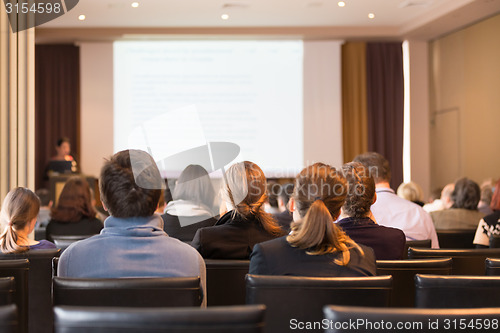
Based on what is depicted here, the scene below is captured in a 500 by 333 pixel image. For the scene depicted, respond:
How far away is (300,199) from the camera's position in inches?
76.7

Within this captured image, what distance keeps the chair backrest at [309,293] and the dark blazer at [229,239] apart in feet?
2.68

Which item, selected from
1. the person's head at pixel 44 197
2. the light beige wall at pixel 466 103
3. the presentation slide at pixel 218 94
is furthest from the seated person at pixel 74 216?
the light beige wall at pixel 466 103

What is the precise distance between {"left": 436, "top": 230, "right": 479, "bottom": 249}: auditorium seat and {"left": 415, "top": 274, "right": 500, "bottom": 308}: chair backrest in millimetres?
2098

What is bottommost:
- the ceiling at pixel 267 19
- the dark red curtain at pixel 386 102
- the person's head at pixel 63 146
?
the person's head at pixel 63 146

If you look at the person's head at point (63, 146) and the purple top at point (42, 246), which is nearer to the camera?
the purple top at point (42, 246)

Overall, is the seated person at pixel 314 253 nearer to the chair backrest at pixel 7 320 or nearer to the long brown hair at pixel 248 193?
the long brown hair at pixel 248 193

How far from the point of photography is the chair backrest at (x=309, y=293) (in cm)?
152

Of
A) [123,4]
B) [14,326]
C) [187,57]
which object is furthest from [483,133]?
[14,326]

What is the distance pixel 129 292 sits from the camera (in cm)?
150

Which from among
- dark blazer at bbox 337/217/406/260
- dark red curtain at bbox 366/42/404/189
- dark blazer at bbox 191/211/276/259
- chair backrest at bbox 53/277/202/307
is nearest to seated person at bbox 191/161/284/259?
dark blazer at bbox 191/211/276/259

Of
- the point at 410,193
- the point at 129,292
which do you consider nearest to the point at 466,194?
the point at 410,193

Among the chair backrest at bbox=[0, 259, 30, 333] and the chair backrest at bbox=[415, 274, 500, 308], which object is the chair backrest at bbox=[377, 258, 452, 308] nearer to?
the chair backrest at bbox=[415, 274, 500, 308]

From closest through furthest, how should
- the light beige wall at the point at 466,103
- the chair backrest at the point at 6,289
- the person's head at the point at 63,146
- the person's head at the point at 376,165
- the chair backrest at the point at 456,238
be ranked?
the chair backrest at the point at 6,289 → the person's head at the point at 376,165 → the chair backrest at the point at 456,238 → the light beige wall at the point at 466,103 → the person's head at the point at 63,146

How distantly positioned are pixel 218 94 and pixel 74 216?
5460 mm
